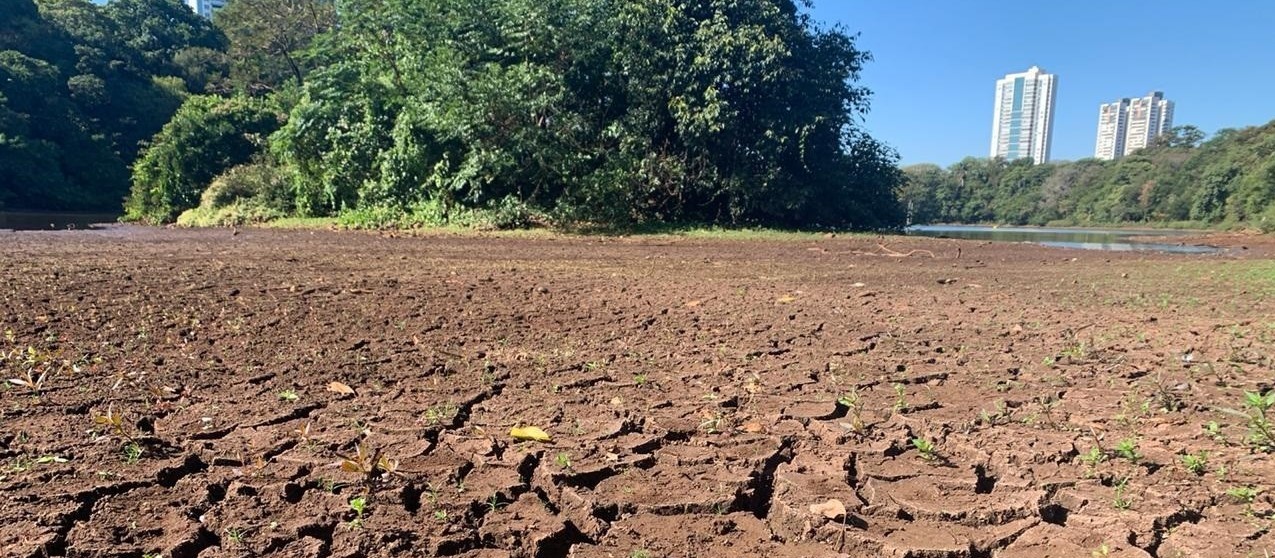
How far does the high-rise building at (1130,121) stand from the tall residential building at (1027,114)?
8.34m

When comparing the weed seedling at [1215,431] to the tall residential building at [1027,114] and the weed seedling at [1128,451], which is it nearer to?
the weed seedling at [1128,451]

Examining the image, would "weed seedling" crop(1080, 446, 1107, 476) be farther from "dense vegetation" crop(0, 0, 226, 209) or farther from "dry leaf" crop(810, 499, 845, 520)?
"dense vegetation" crop(0, 0, 226, 209)

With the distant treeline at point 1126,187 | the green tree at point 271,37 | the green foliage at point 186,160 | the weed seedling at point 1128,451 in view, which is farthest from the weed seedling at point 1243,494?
the green tree at point 271,37

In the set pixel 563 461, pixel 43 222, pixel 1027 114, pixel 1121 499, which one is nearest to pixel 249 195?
pixel 43 222

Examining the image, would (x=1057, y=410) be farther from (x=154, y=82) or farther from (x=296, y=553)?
(x=154, y=82)

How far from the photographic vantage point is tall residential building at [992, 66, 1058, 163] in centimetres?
12162

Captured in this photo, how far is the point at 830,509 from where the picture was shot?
7.97ft

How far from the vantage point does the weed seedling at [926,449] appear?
290 centimetres

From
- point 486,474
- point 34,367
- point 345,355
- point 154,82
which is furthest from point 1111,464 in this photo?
point 154,82

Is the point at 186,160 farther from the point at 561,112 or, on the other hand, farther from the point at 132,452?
the point at 132,452

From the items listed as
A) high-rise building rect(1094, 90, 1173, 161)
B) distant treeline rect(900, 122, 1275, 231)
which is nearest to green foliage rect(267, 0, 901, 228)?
distant treeline rect(900, 122, 1275, 231)

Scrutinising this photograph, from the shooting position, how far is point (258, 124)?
76.8ft

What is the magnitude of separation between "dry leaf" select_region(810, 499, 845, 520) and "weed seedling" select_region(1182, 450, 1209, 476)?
1.40 meters

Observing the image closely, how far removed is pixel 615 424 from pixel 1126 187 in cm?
6305
